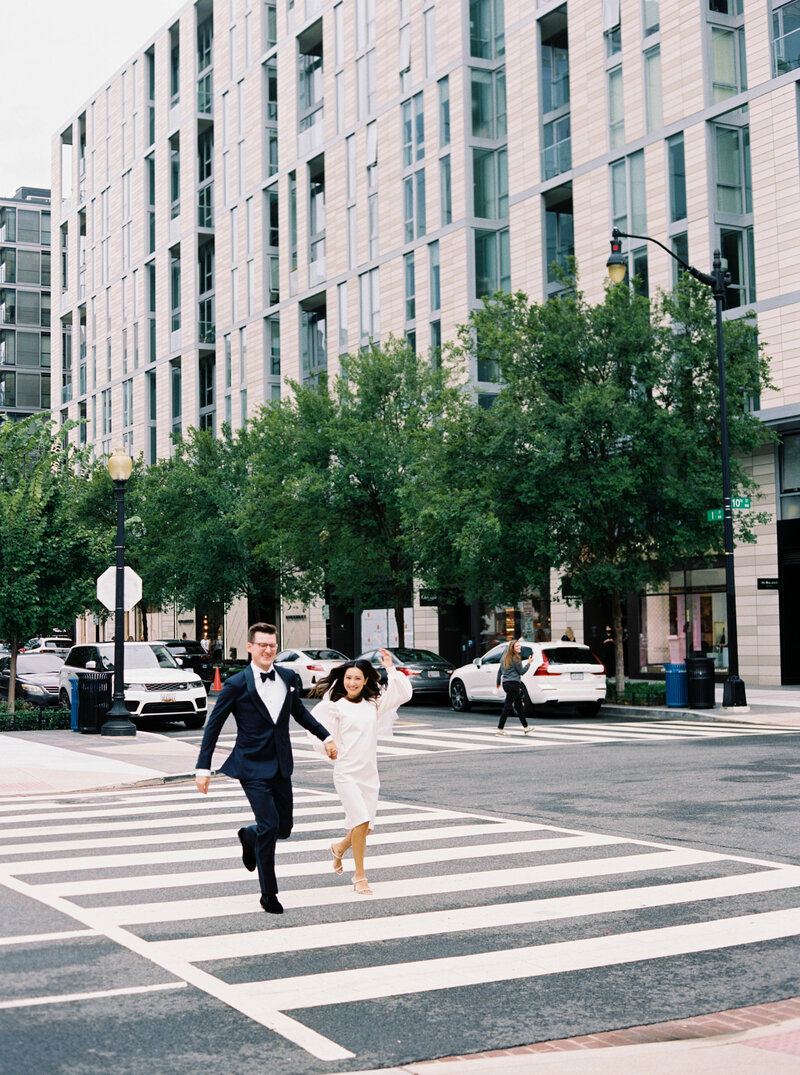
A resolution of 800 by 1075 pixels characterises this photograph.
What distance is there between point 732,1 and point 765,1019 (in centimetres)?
3388

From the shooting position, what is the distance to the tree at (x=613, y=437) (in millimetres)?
26984

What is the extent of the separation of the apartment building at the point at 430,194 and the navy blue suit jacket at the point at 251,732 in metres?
24.8

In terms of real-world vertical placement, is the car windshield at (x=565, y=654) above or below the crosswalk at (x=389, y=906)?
above

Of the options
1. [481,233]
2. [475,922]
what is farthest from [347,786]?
[481,233]

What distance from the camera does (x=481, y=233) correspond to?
142ft

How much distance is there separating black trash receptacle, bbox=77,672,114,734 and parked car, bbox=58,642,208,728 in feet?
1.72

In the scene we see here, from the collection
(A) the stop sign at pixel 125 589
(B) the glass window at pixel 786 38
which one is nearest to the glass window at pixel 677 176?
(B) the glass window at pixel 786 38

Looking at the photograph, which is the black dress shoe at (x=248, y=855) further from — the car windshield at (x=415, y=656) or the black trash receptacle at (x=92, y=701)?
the car windshield at (x=415, y=656)

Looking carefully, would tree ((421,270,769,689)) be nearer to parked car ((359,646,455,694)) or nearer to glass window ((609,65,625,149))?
parked car ((359,646,455,694))

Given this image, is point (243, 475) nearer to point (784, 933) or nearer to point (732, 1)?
point (732, 1)

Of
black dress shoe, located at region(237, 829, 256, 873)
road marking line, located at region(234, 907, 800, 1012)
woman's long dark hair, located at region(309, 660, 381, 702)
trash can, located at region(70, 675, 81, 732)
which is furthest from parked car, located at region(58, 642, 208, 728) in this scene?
road marking line, located at region(234, 907, 800, 1012)

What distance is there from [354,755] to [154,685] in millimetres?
16863

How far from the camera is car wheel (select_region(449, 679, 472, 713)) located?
1136 inches

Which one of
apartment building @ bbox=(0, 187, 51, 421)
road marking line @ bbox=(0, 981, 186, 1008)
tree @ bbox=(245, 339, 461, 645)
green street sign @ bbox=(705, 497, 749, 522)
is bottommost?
road marking line @ bbox=(0, 981, 186, 1008)
